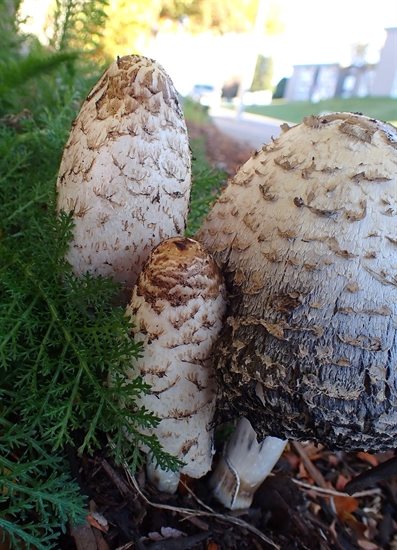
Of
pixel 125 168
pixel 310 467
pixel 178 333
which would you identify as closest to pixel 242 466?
pixel 310 467

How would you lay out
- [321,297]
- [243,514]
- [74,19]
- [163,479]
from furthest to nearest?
[74,19], [243,514], [163,479], [321,297]

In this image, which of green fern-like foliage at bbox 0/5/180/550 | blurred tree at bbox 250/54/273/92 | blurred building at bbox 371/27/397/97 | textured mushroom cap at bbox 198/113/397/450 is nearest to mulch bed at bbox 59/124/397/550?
green fern-like foliage at bbox 0/5/180/550

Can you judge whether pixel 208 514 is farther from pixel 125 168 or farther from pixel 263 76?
pixel 263 76

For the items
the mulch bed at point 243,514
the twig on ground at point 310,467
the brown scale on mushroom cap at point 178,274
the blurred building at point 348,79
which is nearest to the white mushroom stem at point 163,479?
the mulch bed at point 243,514

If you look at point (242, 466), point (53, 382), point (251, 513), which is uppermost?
point (53, 382)

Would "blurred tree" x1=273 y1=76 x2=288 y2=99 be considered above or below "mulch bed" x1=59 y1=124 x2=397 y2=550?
below

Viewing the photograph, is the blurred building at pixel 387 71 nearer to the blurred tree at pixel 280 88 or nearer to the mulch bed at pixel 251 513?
the blurred tree at pixel 280 88

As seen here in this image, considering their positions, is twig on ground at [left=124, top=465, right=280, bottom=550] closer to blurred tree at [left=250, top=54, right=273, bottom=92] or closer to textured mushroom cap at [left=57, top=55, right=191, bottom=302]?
textured mushroom cap at [left=57, top=55, right=191, bottom=302]
